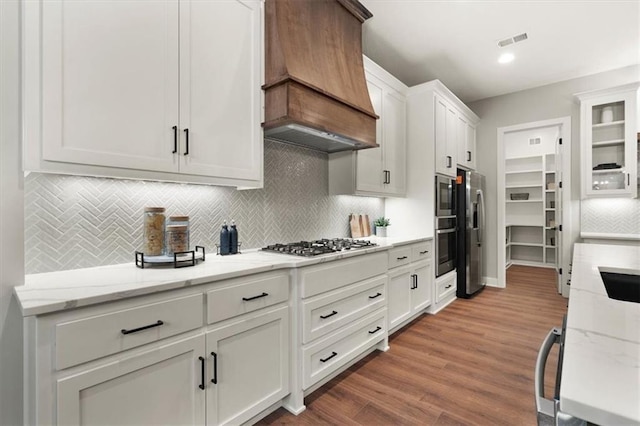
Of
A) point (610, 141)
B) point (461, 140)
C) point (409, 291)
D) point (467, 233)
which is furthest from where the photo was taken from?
point (461, 140)

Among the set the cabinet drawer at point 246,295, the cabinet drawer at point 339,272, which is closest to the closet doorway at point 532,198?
the cabinet drawer at point 339,272

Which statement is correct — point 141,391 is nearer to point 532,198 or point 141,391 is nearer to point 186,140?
point 186,140

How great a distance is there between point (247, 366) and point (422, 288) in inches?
90.6

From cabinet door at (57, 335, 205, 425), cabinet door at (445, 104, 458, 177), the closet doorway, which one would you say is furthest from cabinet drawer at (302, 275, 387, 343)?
the closet doorway

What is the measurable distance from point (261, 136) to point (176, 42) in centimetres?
68

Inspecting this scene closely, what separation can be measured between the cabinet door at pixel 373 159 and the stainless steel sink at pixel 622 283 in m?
1.81

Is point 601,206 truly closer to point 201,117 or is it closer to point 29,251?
point 201,117

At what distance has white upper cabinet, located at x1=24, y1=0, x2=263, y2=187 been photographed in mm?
1250

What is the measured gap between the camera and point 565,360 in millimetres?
569

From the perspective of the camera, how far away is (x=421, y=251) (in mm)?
3307

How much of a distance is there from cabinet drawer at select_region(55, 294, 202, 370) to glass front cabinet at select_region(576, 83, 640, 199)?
477cm

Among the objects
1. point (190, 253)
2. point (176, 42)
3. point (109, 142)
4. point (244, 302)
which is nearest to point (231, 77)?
point (176, 42)

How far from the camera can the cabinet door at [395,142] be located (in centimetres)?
329

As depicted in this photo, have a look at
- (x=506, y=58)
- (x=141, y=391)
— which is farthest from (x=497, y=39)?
(x=141, y=391)
